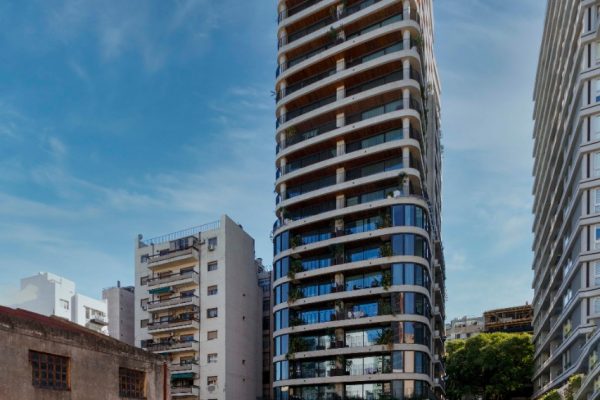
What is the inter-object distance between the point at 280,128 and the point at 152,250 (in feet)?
81.2

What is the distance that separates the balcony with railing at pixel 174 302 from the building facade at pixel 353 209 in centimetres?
1399

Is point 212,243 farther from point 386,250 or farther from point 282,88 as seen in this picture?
point 386,250

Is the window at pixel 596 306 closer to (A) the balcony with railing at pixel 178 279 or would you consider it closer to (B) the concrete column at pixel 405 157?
(B) the concrete column at pixel 405 157

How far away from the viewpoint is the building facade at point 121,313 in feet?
259

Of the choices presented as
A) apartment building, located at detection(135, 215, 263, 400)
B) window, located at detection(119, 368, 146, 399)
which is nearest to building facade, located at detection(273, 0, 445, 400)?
apartment building, located at detection(135, 215, 263, 400)

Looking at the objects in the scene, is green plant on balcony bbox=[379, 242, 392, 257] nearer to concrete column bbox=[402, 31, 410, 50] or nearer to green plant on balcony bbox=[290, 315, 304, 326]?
green plant on balcony bbox=[290, 315, 304, 326]

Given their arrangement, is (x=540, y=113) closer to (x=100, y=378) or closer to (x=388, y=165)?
(x=388, y=165)

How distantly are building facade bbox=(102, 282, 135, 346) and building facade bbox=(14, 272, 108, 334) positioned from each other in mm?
1587

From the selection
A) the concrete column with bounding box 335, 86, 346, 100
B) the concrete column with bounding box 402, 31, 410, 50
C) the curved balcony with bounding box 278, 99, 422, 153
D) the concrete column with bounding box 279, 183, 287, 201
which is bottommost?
the concrete column with bounding box 279, 183, 287, 201

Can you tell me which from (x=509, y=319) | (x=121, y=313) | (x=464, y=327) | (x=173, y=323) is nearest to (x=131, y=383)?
(x=173, y=323)

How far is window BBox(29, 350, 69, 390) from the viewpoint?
21719 millimetres

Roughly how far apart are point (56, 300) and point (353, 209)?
4984 centimetres

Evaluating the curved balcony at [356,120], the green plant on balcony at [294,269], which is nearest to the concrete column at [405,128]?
the curved balcony at [356,120]

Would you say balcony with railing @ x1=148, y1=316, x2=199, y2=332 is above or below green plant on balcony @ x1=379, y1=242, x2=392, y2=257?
below
